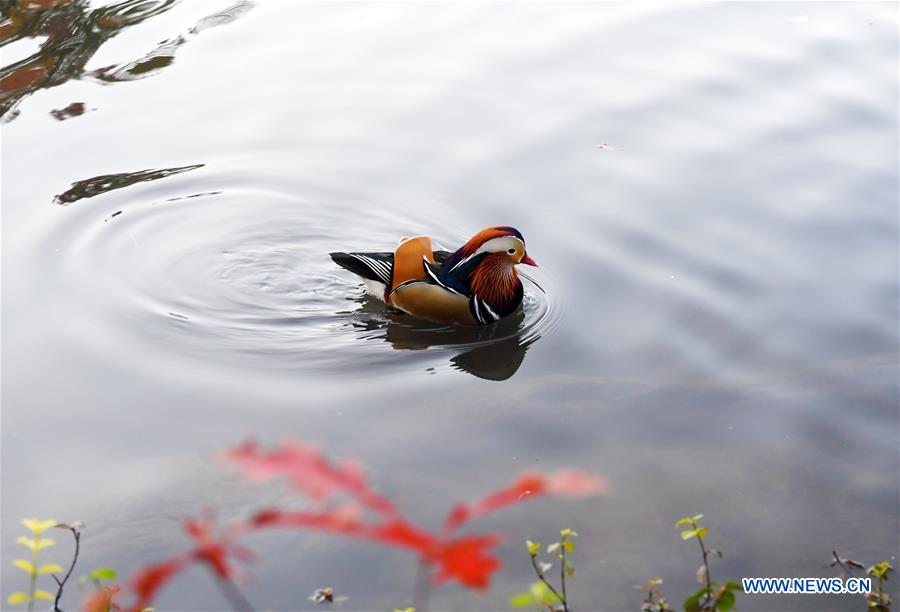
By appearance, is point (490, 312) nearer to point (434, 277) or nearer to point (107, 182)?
point (434, 277)

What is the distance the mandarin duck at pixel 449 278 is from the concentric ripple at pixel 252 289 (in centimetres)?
12

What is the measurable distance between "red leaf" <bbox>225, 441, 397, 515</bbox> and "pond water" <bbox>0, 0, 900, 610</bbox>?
100 inches

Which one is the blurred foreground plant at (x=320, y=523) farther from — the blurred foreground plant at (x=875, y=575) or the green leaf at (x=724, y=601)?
the blurred foreground plant at (x=875, y=575)

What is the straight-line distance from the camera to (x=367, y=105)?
9297 mm

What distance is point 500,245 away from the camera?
7086 mm

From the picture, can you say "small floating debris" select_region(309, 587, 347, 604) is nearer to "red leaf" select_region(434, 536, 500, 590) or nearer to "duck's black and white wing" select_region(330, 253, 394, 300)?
"red leaf" select_region(434, 536, 500, 590)

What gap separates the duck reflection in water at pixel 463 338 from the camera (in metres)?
6.57

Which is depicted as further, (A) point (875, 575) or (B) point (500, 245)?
(B) point (500, 245)

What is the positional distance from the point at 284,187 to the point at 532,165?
206 cm

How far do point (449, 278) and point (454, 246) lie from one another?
0.55 m

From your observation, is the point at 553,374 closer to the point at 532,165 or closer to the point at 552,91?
the point at 532,165

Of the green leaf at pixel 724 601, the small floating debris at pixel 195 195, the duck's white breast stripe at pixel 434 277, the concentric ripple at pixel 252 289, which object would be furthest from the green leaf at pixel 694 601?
the small floating debris at pixel 195 195

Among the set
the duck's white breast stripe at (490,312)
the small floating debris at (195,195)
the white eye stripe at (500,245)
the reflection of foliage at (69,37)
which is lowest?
the duck's white breast stripe at (490,312)

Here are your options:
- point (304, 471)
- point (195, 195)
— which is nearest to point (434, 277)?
point (195, 195)
